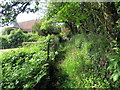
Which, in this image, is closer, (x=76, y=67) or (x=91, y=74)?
(x=91, y=74)

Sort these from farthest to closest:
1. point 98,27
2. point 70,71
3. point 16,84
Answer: point 98,27 → point 70,71 → point 16,84

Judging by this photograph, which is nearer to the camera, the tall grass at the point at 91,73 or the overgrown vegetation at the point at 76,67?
the overgrown vegetation at the point at 76,67

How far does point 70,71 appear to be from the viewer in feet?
11.6

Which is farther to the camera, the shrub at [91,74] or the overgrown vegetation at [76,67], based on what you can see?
the shrub at [91,74]

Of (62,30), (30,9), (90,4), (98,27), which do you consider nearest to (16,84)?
(30,9)

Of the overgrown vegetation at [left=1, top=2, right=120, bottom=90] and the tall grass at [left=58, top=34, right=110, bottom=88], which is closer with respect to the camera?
the overgrown vegetation at [left=1, top=2, right=120, bottom=90]

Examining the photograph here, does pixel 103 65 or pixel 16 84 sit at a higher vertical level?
pixel 16 84

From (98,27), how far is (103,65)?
2368 mm

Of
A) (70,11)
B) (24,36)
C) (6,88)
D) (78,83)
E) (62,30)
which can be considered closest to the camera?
(6,88)

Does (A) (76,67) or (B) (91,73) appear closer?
(B) (91,73)

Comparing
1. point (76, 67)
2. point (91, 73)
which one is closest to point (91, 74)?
point (91, 73)

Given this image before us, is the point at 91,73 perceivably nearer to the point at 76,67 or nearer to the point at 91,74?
the point at 91,74

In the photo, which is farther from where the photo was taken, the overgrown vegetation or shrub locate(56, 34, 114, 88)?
shrub locate(56, 34, 114, 88)

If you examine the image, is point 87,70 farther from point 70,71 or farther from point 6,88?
point 6,88
